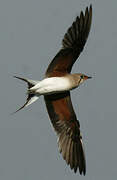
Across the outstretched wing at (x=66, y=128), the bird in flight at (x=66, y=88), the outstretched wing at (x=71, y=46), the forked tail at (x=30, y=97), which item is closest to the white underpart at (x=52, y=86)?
the bird in flight at (x=66, y=88)

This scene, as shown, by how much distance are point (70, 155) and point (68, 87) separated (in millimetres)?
1813

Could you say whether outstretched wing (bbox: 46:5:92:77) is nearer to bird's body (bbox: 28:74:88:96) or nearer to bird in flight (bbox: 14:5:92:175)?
bird in flight (bbox: 14:5:92:175)

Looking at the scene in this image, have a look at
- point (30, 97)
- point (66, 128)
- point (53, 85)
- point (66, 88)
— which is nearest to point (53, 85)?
point (53, 85)

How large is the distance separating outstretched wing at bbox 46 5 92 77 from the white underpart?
264 millimetres

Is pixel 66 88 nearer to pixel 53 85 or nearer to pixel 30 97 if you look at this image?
pixel 53 85

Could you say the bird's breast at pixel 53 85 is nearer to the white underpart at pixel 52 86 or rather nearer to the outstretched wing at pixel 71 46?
the white underpart at pixel 52 86

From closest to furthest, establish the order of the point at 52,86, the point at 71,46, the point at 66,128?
the point at 52,86
the point at 71,46
the point at 66,128

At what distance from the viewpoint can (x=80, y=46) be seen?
14.4 metres

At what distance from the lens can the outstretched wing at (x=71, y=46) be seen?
14227 mm

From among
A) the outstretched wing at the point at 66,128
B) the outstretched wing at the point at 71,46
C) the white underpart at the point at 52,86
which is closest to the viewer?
the white underpart at the point at 52,86

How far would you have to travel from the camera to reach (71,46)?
47.0 feet

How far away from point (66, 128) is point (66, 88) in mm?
1383

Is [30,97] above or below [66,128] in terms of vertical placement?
above

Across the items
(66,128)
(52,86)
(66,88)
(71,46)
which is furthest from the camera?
(66,128)
